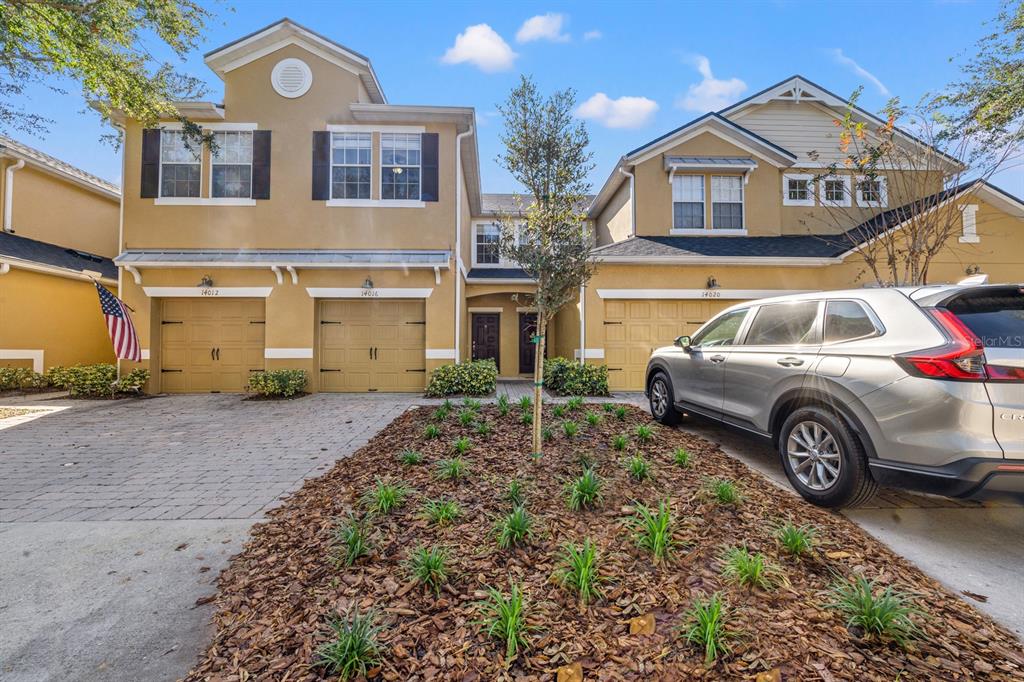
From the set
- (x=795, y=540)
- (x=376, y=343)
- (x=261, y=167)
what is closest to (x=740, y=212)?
(x=376, y=343)

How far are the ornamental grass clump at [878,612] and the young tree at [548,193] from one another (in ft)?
8.85

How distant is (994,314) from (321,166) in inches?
447

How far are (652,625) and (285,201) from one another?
11052mm

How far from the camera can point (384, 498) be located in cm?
318

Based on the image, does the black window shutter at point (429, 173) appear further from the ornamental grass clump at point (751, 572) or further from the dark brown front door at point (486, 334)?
the ornamental grass clump at point (751, 572)

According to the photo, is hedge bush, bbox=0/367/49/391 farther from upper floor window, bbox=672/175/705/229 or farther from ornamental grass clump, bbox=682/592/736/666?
upper floor window, bbox=672/175/705/229

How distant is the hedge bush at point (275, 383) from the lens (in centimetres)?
902

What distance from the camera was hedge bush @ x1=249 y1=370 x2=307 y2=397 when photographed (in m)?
9.02

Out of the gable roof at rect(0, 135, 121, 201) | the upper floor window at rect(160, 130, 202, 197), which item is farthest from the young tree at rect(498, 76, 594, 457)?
the gable roof at rect(0, 135, 121, 201)

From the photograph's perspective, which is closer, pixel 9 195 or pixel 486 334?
pixel 9 195

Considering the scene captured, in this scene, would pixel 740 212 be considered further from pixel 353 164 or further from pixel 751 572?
pixel 751 572

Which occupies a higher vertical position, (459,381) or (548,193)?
(548,193)

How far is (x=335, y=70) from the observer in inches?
391

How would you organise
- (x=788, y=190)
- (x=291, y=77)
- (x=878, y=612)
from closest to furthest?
(x=878, y=612)
(x=291, y=77)
(x=788, y=190)
